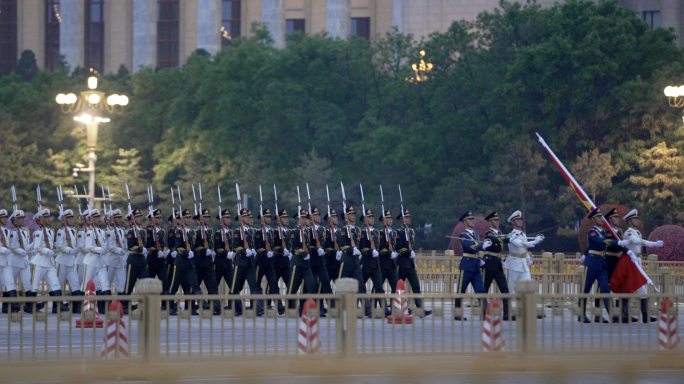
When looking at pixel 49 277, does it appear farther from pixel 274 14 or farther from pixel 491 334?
pixel 274 14

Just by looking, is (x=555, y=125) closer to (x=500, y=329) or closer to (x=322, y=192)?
(x=322, y=192)

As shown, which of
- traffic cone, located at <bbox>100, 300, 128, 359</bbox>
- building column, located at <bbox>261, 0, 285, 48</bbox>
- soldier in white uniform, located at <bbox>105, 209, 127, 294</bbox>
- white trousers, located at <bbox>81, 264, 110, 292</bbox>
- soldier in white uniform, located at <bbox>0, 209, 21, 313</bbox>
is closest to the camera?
traffic cone, located at <bbox>100, 300, 128, 359</bbox>

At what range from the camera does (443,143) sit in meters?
42.4

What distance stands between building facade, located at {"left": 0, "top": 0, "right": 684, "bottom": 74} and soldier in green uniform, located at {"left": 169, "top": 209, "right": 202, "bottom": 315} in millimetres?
48808

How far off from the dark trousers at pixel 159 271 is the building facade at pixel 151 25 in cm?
4869

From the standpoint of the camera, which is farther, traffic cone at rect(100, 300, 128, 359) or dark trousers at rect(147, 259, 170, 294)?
dark trousers at rect(147, 259, 170, 294)

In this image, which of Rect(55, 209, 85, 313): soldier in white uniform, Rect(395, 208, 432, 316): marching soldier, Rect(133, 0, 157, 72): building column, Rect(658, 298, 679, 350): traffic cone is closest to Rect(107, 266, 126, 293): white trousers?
Rect(55, 209, 85, 313): soldier in white uniform

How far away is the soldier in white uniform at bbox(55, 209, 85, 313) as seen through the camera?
56.0 ft

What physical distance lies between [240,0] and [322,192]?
32.9 metres

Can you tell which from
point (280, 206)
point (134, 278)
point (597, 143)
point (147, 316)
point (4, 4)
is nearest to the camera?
point (147, 316)

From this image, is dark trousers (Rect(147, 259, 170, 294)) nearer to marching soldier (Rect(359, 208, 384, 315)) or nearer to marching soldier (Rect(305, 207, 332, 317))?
marching soldier (Rect(305, 207, 332, 317))

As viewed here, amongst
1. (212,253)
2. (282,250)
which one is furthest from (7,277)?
(282,250)

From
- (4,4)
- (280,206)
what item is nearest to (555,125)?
(280,206)

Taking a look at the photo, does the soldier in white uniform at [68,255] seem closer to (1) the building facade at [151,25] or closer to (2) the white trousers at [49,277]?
(2) the white trousers at [49,277]
